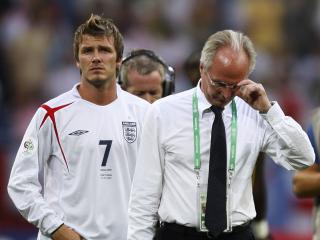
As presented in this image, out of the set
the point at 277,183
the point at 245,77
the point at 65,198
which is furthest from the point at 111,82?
the point at 277,183

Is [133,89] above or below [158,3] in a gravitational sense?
below

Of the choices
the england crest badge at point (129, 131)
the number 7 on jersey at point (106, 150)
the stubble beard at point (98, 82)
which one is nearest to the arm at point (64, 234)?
the number 7 on jersey at point (106, 150)

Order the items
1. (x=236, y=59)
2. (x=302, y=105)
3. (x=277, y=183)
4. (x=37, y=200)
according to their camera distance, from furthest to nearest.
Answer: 1. (x=302, y=105)
2. (x=277, y=183)
3. (x=37, y=200)
4. (x=236, y=59)

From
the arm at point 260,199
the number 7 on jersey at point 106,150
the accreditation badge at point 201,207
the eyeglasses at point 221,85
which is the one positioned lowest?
the arm at point 260,199

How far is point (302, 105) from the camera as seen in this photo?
13352 mm

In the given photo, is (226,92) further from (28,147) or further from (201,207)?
(28,147)

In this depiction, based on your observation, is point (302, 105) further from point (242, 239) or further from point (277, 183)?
point (242, 239)

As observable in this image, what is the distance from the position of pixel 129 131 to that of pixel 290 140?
1.28m

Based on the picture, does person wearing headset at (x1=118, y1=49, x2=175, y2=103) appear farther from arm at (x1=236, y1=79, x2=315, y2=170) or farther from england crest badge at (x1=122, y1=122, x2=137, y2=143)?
arm at (x1=236, y1=79, x2=315, y2=170)

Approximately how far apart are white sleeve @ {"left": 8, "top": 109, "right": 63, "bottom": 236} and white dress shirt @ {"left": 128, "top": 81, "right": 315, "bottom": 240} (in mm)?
784

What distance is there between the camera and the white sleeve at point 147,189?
547cm

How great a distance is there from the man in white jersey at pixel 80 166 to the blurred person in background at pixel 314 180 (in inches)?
43.5

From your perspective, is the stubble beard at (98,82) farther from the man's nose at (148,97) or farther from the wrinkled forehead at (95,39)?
the man's nose at (148,97)

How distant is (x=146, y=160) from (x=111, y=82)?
107 centimetres
